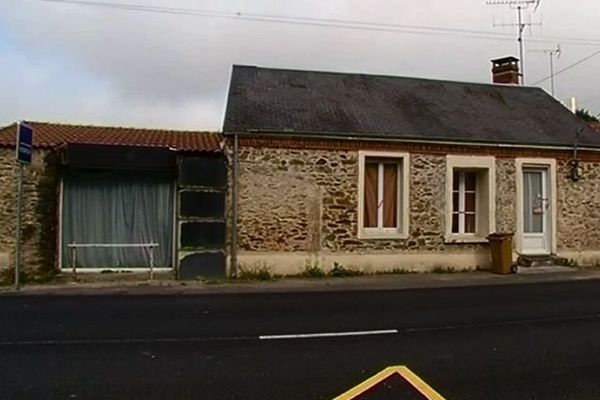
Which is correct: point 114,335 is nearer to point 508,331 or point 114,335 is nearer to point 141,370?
point 141,370

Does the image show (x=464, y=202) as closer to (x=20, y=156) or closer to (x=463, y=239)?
(x=463, y=239)

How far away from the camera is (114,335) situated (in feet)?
24.5

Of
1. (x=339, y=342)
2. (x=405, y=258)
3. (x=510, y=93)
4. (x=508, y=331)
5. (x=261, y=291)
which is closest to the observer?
(x=339, y=342)

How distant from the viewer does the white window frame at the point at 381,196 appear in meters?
14.9

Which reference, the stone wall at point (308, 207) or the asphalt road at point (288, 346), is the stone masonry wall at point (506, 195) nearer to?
the stone wall at point (308, 207)

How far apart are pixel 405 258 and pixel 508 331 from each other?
734cm

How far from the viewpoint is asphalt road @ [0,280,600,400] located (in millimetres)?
5273

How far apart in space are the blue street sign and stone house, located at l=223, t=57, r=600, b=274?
4.45m

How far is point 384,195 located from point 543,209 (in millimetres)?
4809

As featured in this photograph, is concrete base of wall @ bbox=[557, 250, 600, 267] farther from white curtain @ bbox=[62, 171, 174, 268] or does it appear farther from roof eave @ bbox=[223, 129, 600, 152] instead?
white curtain @ bbox=[62, 171, 174, 268]

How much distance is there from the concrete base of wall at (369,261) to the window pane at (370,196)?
963 mm

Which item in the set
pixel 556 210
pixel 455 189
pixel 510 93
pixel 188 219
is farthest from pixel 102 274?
pixel 510 93

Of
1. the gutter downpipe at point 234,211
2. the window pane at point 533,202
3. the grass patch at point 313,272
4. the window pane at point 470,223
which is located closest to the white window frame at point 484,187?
the window pane at point 470,223

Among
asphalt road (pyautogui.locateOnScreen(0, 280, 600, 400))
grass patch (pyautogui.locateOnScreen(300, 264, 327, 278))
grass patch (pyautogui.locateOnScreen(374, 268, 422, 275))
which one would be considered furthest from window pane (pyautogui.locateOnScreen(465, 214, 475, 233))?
asphalt road (pyautogui.locateOnScreen(0, 280, 600, 400))
